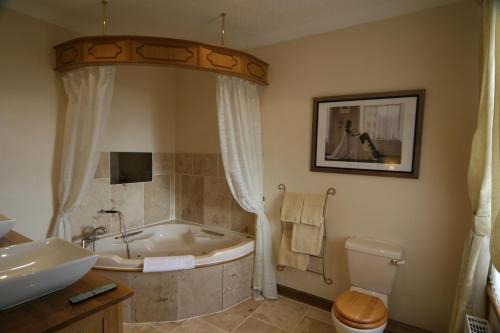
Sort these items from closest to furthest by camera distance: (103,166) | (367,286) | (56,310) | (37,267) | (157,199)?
(56,310) < (37,267) < (367,286) < (103,166) < (157,199)

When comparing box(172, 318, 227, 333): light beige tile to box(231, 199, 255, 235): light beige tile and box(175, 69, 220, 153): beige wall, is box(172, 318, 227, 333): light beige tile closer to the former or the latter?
box(231, 199, 255, 235): light beige tile

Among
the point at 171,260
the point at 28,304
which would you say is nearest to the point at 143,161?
the point at 171,260

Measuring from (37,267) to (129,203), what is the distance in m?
1.77

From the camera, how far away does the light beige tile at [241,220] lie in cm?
294

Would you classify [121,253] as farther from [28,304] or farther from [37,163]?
[28,304]

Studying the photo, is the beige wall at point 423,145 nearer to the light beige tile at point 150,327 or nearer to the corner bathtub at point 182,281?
the corner bathtub at point 182,281

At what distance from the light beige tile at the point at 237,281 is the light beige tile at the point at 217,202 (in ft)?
1.98

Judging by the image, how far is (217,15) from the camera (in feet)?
7.62

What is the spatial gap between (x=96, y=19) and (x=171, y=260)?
2.28 metres

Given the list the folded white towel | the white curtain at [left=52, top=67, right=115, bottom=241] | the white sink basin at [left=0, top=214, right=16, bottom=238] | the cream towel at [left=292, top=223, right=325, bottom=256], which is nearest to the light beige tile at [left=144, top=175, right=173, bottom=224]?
the white curtain at [left=52, top=67, right=115, bottom=241]

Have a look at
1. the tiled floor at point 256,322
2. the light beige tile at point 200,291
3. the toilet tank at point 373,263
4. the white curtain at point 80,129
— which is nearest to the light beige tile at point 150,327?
the tiled floor at point 256,322

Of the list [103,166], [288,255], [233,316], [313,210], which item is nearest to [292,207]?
[313,210]

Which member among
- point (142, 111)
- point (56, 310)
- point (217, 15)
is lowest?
point (56, 310)

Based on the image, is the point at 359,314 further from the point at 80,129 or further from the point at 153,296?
the point at 80,129
